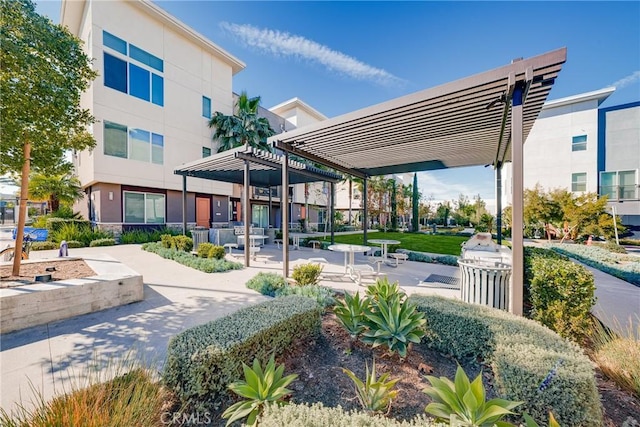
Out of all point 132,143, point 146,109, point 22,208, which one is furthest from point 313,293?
point 146,109

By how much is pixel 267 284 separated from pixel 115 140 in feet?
44.5

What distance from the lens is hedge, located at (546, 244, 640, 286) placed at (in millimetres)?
7379

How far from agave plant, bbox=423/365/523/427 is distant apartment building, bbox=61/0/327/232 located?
14.4 metres

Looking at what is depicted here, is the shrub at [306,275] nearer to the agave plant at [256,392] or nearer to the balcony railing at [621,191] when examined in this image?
the agave plant at [256,392]

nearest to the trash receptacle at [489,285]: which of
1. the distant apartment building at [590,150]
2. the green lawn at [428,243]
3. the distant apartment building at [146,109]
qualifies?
the green lawn at [428,243]

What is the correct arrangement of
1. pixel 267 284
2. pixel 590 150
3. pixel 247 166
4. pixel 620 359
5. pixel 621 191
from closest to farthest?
pixel 620 359 → pixel 267 284 → pixel 247 166 → pixel 621 191 → pixel 590 150

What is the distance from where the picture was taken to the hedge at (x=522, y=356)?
1863mm

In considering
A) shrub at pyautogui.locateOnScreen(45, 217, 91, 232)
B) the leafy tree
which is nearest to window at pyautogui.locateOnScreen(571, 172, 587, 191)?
the leafy tree

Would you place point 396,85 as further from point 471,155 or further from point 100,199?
point 100,199

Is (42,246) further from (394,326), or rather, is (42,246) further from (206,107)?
(394,326)

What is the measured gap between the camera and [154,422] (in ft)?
6.49

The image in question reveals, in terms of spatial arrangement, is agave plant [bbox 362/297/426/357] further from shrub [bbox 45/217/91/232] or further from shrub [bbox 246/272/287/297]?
shrub [bbox 45/217/91/232]

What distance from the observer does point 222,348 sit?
2.30 metres

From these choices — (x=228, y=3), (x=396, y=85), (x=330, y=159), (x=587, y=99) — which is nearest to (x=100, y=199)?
(x=228, y=3)
